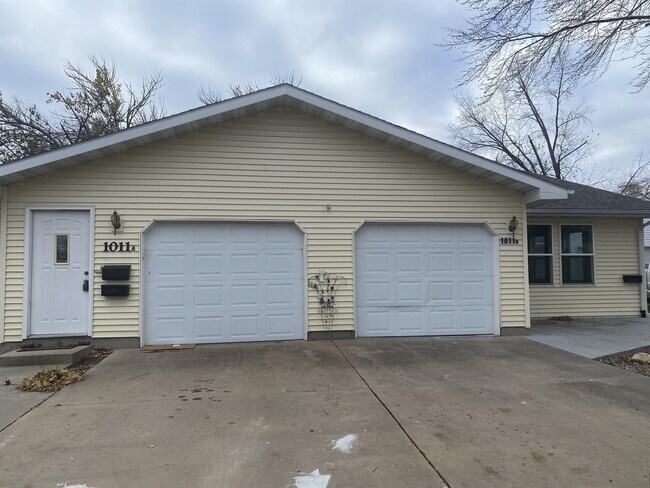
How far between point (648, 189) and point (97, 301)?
120ft

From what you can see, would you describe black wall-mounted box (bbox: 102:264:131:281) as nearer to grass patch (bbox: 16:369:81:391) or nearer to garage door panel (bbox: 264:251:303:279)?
grass patch (bbox: 16:369:81:391)

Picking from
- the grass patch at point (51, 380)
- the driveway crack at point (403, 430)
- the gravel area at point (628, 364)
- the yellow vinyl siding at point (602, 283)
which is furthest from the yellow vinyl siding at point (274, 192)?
the yellow vinyl siding at point (602, 283)

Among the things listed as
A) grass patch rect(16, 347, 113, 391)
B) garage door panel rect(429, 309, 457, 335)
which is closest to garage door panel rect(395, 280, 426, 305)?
garage door panel rect(429, 309, 457, 335)

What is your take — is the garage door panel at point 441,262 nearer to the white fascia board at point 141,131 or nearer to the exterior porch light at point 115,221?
the white fascia board at point 141,131

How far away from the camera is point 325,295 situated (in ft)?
24.5

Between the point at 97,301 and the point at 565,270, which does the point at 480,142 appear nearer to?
the point at 565,270

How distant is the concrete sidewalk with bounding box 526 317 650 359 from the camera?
677cm

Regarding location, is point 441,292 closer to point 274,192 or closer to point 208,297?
point 274,192

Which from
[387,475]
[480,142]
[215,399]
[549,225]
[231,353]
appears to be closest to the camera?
[387,475]

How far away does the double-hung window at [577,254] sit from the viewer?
33.1 ft

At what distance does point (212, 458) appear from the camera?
317cm

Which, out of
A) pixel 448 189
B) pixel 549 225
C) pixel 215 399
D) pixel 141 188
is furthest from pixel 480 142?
pixel 215 399

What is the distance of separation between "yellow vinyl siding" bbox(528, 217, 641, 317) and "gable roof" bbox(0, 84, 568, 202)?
311cm

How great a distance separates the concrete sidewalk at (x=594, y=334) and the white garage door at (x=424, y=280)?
126cm
